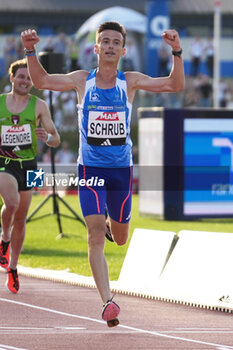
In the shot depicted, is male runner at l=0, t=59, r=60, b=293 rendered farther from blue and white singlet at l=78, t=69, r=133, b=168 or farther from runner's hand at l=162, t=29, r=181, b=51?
runner's hand at l=162, t=29, r=181, b=51

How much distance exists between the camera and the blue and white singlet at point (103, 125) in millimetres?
9000

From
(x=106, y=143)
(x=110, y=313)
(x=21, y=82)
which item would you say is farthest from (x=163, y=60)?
(x=110, y=313)

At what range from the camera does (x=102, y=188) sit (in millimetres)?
9031

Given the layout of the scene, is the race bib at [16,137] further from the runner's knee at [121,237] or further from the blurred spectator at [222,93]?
the blurred spectator at [222,93]

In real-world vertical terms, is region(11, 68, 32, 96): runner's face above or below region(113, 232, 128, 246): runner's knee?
above

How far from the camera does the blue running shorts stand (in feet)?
29.3

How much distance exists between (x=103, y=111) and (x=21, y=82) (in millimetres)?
2702

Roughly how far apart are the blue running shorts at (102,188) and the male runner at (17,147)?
2165 millimetres

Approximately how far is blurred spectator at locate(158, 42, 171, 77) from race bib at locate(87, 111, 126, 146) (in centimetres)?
2692

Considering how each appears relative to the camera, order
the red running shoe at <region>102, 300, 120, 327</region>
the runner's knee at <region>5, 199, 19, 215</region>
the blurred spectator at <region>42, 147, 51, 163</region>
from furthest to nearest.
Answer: the blurred spectator at <region>42, 147, 51, 163</region>
the runner's knee at <region>5, 199, 19, 215</region>
the red running shoe at <region>102, 300, 120, 327</region>

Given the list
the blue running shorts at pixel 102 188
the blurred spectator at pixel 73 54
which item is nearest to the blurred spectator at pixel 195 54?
the blurred spectator at pixel 73 54

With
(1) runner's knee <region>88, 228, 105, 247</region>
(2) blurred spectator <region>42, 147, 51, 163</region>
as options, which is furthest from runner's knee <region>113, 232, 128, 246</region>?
(2) blurred spectator <region>42, 147, 51, 163</region>

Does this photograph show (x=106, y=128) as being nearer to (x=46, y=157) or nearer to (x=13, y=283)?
(x=13, y=283)

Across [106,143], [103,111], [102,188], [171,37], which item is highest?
[171,37]
